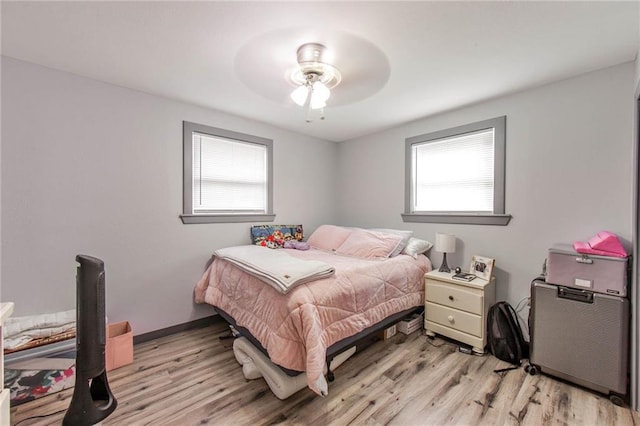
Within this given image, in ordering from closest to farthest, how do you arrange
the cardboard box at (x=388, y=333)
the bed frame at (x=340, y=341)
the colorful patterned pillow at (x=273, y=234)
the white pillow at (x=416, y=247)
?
the bed frame at (x=340, y=341)
the cardboard box at (x=388, y=333)
the white pillow at (x=416, y=247)
the colorful patterned pillow at (x=273, y=234)

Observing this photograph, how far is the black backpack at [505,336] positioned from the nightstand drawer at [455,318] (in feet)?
0.35

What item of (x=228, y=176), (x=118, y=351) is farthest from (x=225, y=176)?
(x=118, y=351)

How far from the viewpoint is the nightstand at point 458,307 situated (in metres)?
2.23

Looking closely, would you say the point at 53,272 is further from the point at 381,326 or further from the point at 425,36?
the point at 425,36

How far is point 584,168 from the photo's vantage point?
80.9 inches

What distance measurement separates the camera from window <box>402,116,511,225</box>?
8.24 ft

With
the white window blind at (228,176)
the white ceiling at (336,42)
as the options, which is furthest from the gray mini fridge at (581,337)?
the white window blind at (228,176)

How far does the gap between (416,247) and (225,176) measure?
2.29 meters

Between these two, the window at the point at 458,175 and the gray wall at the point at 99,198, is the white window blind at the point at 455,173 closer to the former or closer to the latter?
the window at the point at 458,175

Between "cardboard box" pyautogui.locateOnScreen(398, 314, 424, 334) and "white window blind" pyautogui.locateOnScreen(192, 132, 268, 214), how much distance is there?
2038mm

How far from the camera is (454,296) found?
2.38 metres

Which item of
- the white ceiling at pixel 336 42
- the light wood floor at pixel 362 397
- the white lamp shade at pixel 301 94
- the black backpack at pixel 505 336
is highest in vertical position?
the white ceiling at pixel 336 42

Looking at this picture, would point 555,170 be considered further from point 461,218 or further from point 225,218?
point 225,218

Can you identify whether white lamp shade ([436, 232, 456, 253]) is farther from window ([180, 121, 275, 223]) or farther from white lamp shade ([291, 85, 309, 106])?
window ([180, 121, 275, 223])
